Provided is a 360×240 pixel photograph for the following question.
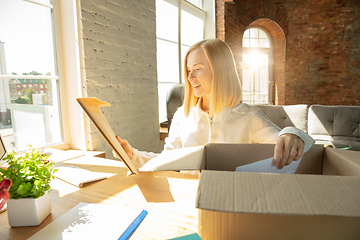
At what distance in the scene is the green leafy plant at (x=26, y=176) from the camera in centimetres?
65

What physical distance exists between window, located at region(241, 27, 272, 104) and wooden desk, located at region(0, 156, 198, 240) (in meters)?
6.05

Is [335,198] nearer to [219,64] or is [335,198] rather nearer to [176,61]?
[219,64]

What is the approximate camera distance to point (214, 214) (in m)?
0.35

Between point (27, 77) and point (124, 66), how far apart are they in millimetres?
991

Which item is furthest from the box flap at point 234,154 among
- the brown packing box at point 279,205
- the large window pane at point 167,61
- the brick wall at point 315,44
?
the brick wall at point 315,44

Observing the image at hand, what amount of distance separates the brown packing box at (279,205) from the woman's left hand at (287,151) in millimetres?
206

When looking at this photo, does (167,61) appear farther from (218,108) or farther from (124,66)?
(218,108)

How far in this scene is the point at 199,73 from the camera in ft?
4.45

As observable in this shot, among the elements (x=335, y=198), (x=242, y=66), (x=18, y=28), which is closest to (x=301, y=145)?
(x=335, y=198)

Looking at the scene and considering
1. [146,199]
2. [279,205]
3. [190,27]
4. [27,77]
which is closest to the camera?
[279,205]

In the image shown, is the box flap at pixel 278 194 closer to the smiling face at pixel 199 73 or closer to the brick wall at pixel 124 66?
the smiling face at pixel 199 73

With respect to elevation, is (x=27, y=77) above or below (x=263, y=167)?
above

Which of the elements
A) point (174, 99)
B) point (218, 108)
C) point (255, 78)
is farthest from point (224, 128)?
point (255, 78)

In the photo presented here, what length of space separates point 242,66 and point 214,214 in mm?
6525
